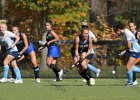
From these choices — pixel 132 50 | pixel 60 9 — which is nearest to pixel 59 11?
pixel 60 9

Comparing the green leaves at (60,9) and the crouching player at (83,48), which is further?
the green leaves at (60,9)

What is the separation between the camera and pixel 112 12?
36875 mm

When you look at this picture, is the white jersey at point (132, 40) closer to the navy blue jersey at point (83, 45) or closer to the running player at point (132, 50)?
the running player at point (132, 50)

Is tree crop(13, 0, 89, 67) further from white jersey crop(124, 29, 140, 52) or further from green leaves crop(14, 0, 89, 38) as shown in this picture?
white jersey crop(124, 29, 140, 52)

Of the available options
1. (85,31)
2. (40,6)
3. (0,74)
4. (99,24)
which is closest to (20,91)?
(85,31)

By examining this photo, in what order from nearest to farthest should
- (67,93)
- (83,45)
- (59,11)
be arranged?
1. (67,93)
2. (83,45)
3. (59,11)

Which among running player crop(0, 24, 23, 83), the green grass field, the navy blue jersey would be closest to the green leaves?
running player crop(0, 24, 23, 83)

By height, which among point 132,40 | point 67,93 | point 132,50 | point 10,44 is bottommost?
point 67,93

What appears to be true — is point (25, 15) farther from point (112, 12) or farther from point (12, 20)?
point (112, 12)

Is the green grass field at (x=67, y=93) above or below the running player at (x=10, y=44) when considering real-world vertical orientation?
below

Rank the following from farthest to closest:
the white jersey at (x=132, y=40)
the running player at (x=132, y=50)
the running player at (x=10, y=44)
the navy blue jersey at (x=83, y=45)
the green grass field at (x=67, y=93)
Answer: the running player at (x=10, y=44) < the navy blue jersey at (x=83, y=45) < the running player at (x=132, y=50) < the white jersey at (x=132, y=40) < the green grass field at (x=67, y=93)

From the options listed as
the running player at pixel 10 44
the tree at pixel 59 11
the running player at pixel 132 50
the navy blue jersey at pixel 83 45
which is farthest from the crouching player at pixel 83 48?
the tree at pixel 59 11

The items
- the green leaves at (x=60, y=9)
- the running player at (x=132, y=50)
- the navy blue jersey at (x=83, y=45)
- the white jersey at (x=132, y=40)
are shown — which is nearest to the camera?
the white jersey at (x=132, y=40)

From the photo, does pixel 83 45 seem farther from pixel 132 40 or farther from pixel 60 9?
pixel 60 9
